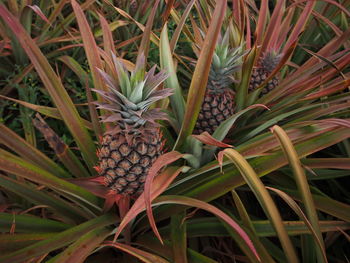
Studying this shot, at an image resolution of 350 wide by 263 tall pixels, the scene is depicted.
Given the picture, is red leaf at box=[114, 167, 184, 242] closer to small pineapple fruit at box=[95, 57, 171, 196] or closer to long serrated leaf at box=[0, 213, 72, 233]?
small pineapple fruit at box=[95, 57, 171, 196]

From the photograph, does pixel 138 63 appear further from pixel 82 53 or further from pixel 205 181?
pixel 82 53

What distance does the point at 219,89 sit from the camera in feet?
3.83

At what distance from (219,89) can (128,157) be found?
461 mm

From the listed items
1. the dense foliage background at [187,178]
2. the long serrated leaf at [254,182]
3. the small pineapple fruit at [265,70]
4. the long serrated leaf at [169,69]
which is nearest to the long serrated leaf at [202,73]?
the dense foliage background at [187,178]

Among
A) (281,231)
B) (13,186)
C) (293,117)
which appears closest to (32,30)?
(13,186)

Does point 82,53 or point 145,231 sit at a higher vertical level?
point 82,53

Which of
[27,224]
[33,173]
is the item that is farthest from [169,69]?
[27,224]

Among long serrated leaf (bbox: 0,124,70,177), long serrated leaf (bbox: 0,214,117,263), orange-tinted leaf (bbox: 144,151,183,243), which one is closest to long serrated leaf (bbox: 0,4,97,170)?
long serrated leaf (bbox: 0,124,70,177)

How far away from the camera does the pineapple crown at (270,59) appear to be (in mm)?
1402

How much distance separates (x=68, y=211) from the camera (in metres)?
1.03

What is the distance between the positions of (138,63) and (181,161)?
15.3 inches

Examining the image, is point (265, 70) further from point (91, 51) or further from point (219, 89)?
point (91, 51)

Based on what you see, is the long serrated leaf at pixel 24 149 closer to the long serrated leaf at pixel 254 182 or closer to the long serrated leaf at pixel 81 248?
the long serrated leaf at pixel 81 248

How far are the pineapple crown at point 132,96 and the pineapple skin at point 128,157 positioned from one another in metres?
0.04
